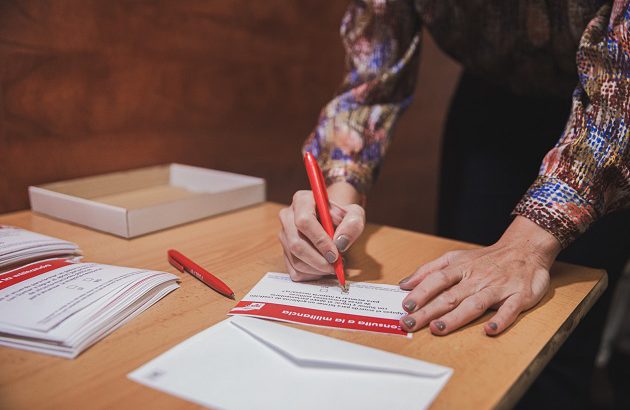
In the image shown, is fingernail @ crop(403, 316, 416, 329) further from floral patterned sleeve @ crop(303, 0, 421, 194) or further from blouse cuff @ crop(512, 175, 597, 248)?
floral patterned sleeve @ crop(303, 0, 421, 194)

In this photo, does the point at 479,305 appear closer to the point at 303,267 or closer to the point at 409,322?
the point at 409,322

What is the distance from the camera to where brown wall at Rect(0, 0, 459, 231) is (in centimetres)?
96

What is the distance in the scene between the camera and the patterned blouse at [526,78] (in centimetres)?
65

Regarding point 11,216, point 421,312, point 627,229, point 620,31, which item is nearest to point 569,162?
point 620,31

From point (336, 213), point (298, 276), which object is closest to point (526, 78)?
point (336, 213)

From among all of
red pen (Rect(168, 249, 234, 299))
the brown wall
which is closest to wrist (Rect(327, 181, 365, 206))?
red pen (Rect(168, 249, 234, 299))

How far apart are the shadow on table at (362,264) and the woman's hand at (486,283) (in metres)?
0.06

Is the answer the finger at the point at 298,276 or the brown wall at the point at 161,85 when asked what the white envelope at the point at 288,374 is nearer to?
the finger at the point at 298,276

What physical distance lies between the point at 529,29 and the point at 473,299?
572mm

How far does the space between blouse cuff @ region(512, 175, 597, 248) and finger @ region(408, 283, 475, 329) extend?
154 mm

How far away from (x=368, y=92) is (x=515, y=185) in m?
0.41

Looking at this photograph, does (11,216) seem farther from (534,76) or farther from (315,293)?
(534,76)

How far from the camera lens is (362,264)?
0.73 metres

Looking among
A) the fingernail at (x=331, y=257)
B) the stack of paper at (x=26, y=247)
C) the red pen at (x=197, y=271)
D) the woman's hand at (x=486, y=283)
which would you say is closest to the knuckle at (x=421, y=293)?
the woman's hand at (x=486, y=283)
